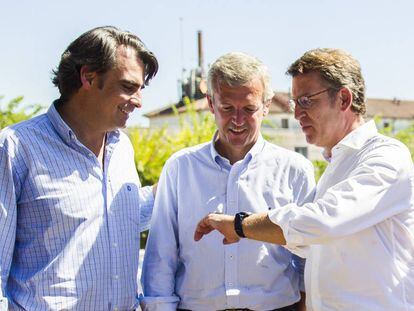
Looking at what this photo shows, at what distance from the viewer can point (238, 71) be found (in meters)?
3.75

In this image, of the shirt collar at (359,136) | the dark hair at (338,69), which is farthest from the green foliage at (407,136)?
the shirt collar at (359,136)

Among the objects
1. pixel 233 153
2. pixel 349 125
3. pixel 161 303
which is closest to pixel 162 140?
pixel 233 153

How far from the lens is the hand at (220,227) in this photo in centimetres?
330

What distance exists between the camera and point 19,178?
323 cm

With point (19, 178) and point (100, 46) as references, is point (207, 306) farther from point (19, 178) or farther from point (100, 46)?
point (100, 46)

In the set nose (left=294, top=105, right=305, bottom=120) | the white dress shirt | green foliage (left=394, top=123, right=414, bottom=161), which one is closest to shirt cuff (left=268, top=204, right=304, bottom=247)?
the white dress shirt

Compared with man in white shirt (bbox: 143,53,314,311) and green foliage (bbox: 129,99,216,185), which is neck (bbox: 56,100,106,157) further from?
green foliage (bbox: 129,99,216,185)

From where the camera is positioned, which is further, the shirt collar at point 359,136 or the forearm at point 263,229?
the shirt collar at point 359,136

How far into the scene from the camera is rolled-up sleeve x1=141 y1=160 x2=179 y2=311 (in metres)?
3.70

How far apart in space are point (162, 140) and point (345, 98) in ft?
37.4

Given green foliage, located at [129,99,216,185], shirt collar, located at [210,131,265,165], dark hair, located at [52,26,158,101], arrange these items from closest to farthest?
dark hair, located at [52,26,158,101] → shirt collar, located at [210,131,265,165] → green foliage, located at [129,99,216,185]

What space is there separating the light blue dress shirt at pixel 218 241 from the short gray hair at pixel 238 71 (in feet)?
1.12

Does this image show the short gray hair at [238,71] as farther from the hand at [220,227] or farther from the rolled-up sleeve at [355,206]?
the rolled-up sleeve at [355,206]

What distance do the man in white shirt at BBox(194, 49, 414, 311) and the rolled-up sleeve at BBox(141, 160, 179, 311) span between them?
390mm
